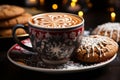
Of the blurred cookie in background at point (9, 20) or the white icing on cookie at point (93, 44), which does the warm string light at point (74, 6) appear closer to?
the blurred cookie in background at point (9, 20)

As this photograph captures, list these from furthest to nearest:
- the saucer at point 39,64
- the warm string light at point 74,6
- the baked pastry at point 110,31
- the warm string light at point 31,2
A: the warm string light at point 31,2 → the warm string light at point 74,6 → the baked pastry at point 110,31 → the saucer at point 39,64

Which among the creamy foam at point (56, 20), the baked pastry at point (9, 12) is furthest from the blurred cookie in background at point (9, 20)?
the creamy foam at point (56, 20)

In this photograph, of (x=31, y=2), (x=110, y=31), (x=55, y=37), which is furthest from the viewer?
(x=31, y=2)

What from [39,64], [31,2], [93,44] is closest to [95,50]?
[93,44]

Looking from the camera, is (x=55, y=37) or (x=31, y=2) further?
(x=31, y=2)

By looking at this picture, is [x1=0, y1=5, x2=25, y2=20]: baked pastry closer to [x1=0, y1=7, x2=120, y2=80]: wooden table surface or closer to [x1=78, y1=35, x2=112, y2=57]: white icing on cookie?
[x1=0, y1=7, x2=120, y2=80]: wooden table surface

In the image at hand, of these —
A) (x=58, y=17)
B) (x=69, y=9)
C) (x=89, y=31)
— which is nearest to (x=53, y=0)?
(x=69, y=9)

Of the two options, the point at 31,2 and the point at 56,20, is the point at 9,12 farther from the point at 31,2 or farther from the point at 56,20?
the point at 31,2
